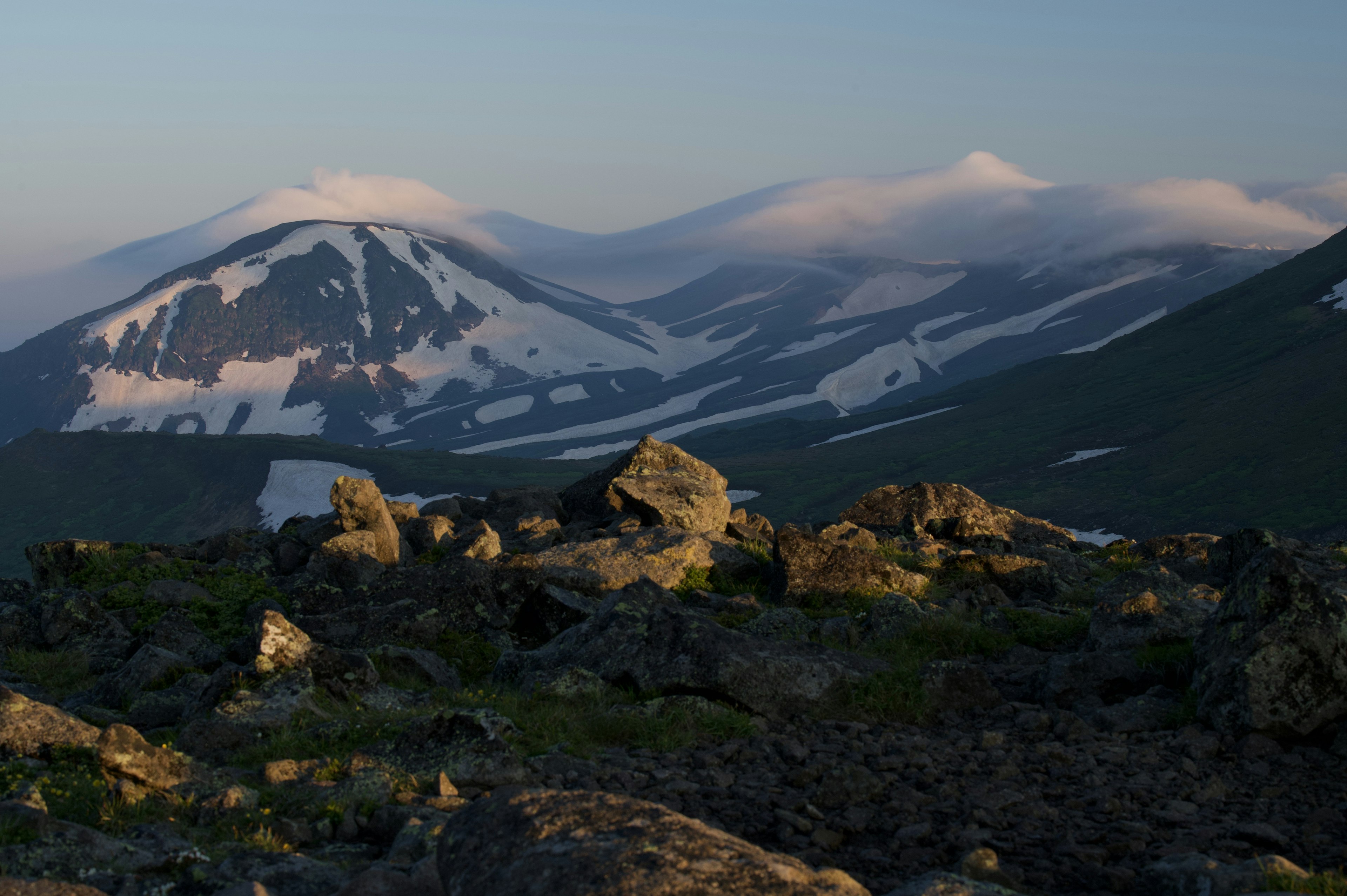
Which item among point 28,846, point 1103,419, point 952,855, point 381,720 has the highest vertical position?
point 28,846

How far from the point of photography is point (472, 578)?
17344 millimetres

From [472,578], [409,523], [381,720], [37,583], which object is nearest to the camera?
[381,720]

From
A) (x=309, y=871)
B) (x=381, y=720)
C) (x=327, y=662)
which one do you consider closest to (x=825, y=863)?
(x=309, y=871)

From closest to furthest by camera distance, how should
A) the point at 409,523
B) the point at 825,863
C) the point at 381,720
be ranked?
the point at 825,863 < the point at 381,720 < the point at 409,523

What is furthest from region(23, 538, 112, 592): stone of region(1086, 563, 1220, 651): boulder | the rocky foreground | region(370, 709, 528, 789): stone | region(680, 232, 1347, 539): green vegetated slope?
region(680, 232, 1347, 539): green vegetated slope

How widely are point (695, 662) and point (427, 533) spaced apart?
14.8 meters

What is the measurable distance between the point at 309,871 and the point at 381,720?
3.81m

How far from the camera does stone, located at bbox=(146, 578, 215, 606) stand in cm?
1916

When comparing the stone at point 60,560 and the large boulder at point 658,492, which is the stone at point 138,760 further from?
the stone at point 60,560

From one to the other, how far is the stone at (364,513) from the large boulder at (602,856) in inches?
675

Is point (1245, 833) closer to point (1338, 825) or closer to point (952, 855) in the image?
point (1338, 825)

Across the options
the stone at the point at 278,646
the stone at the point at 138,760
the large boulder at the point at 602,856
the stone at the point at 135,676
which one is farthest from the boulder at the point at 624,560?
the large boulder at the point at 602,856

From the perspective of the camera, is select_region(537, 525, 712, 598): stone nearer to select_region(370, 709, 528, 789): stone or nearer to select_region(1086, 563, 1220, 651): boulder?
select_region(1086, 563, 1220, 651): boulder

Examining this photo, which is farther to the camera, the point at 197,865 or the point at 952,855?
the point at 952,855
